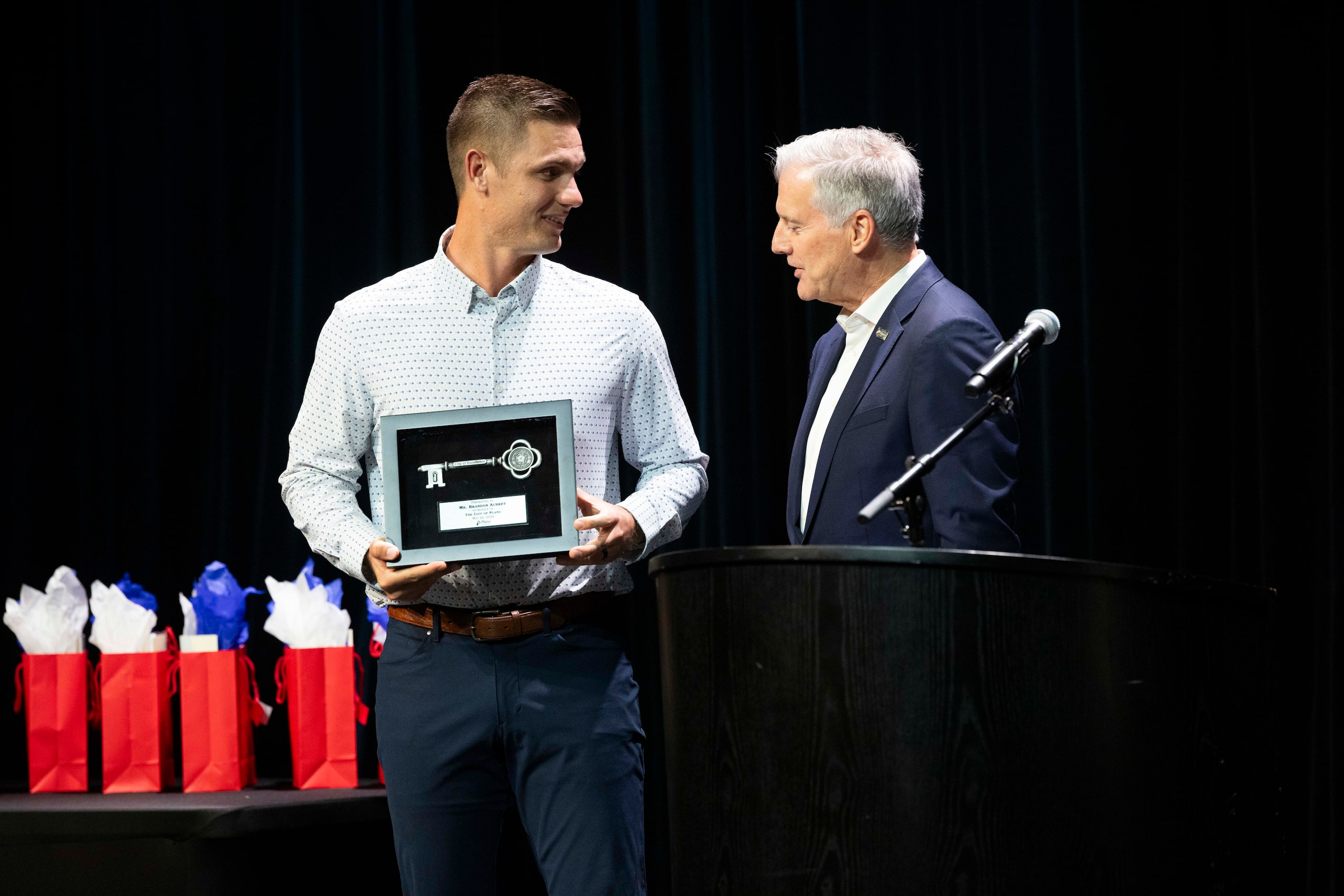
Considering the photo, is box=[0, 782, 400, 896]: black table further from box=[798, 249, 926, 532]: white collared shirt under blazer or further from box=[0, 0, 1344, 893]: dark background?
box=[798, 249, 926, 532]: white collared shirt under blazer

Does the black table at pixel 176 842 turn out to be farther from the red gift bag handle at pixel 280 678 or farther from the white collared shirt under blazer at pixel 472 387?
the white collared shirt under blazer at pixel 472 387

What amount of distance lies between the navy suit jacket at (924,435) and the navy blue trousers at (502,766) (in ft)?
1.58

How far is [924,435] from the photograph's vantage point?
194cm

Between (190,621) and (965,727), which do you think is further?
(190,621)

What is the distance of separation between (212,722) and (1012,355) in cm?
205

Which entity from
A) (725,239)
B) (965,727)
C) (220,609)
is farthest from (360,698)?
(965,727)

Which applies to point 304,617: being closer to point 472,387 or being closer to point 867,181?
point 472,387

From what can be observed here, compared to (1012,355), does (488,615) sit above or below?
below

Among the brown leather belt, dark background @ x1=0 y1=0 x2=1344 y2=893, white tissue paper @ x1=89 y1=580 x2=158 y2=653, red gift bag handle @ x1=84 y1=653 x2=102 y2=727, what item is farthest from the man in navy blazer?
red gift bag handle @ x1=84 y1=653 x2=102 y2=727

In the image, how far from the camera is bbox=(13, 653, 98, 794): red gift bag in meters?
2.94

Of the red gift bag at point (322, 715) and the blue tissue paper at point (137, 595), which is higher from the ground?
the blue tissue paper at point (137, 595)

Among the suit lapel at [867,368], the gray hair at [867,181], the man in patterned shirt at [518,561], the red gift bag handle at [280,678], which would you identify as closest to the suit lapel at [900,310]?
the suit lapel at [867,368]

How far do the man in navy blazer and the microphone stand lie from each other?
22 cm

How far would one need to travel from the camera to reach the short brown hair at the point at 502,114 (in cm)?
218
